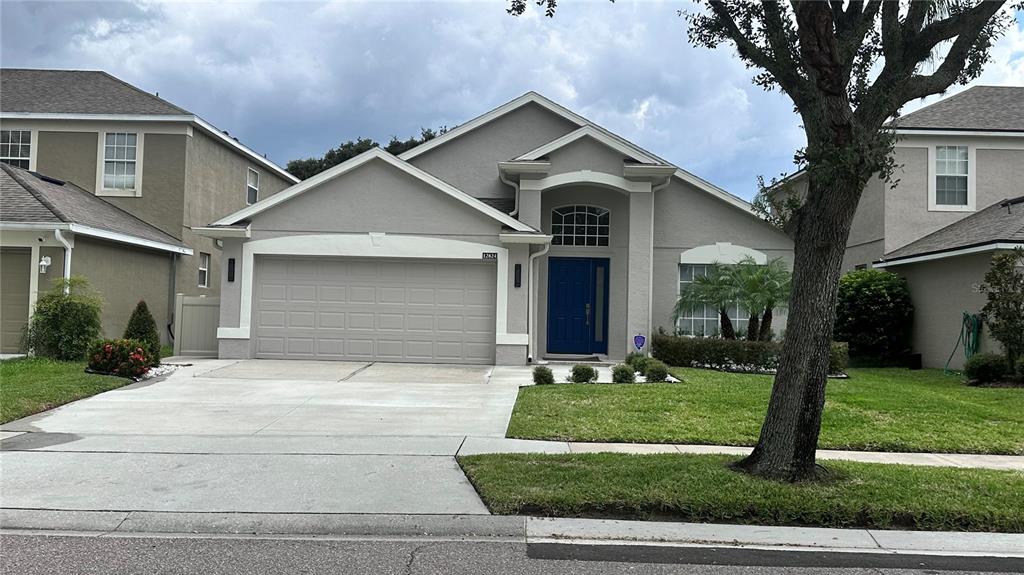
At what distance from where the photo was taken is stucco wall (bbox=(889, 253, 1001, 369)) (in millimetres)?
15523

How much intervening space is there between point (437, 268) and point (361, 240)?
1713 mm

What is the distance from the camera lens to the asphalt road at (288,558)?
4590 millimetres

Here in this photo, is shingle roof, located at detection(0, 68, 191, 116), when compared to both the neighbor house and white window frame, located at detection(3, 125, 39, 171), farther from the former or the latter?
the neighbor house

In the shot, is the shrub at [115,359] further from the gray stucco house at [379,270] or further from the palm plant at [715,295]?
the palm plant at [715,295]

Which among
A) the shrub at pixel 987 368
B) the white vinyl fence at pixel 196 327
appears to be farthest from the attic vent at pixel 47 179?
the shrub at pixel 987 368

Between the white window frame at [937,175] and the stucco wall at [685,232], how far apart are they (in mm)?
4428

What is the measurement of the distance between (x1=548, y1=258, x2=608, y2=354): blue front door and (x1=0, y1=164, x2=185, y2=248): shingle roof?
9972 millimetres

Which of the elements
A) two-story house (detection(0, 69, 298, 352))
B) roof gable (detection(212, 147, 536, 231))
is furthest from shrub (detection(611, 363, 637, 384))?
two-story house (detection(0, 69, 298, 352))

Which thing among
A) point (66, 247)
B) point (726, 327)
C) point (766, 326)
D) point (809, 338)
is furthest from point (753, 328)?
point (66, 247)

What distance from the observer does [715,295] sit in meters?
15.5

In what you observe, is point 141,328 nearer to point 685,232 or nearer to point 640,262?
point 640,262

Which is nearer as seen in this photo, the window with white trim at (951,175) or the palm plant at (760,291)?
the palm plant at (760,291)

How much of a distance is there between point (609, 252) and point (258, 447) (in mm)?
11291

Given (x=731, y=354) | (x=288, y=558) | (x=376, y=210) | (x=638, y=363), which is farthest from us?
(x=376, y=210)
